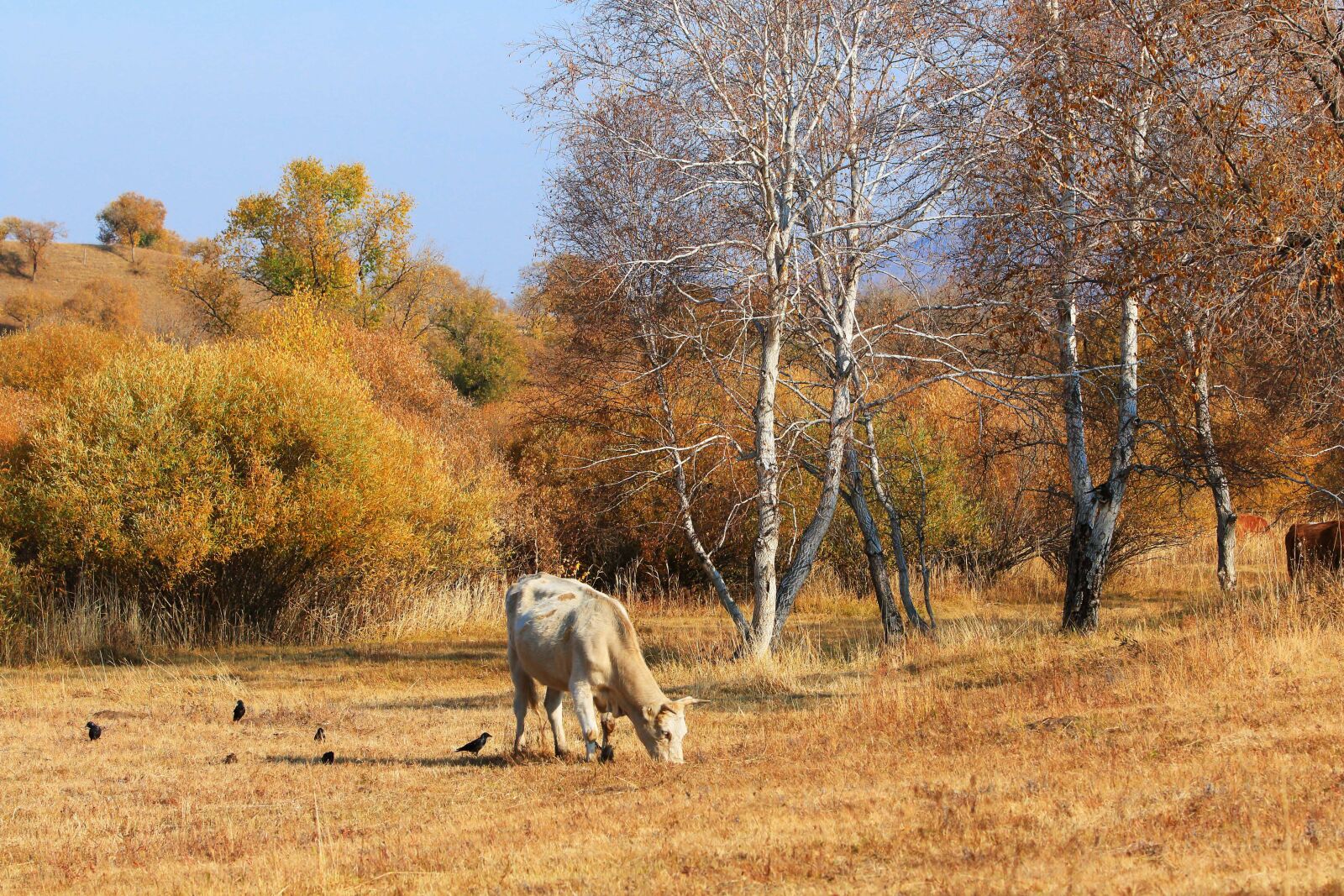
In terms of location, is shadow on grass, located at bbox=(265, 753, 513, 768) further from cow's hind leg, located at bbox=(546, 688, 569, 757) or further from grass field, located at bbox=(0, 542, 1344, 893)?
cow's hind leg, located at bbox=(546, 688, 569, 757)

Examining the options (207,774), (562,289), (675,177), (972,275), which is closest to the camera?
(207,774)

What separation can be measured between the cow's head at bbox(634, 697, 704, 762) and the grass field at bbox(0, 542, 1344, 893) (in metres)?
0.18

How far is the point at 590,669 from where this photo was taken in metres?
11.2

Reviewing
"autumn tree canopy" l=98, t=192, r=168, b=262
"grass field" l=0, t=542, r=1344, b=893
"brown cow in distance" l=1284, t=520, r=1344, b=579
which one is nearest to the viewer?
"grass field" l=0, t=542, r=1344, b=893

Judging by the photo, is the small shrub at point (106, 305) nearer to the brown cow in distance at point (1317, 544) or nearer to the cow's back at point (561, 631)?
the brown cow in distance at point (1317, 544)

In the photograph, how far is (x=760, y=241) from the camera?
58.7 feet

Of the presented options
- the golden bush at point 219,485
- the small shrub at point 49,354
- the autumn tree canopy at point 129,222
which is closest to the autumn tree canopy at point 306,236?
the small shrub at point 49,354

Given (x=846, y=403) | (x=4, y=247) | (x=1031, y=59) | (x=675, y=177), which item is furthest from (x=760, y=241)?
(x=4, y=247)

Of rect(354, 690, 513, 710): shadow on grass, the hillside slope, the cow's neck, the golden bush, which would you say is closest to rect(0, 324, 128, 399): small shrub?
the golden bush

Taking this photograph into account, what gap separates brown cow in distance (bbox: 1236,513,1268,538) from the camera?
105 feet

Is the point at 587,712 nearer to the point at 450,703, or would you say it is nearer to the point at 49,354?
the point at 450,703

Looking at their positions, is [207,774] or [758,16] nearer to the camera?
[207,774]

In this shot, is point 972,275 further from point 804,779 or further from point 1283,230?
point 804,779

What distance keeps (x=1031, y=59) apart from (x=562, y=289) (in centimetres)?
769
